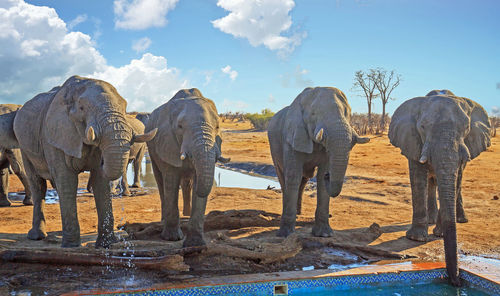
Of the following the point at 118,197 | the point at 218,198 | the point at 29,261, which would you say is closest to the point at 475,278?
the point at 29,261

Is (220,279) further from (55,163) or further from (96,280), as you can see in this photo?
(55,163)

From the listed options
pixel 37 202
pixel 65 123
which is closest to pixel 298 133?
pixel 65 123

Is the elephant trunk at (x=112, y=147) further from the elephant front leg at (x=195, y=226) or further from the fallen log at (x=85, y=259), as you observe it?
the elephant front leg at (x=195, y=226)

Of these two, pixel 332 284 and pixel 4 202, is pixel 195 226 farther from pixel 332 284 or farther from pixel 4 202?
pixel 4 202

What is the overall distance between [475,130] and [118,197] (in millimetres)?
8929

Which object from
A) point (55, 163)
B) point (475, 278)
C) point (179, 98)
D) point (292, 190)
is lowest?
point (475, 278)

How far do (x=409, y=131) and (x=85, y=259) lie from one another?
5.23m

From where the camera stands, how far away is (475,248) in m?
7.25

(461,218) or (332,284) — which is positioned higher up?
(461,218)

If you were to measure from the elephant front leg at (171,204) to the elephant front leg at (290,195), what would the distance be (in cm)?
169

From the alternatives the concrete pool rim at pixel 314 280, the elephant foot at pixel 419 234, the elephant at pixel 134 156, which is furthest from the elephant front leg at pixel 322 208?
the elephant at pixel 134 156

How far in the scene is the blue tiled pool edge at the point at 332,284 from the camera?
4985mm

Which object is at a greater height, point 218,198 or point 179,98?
point 179,98

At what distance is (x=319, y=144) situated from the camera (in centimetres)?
724
